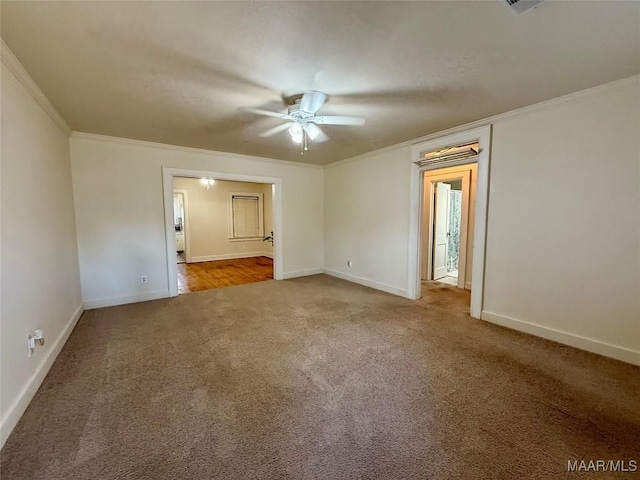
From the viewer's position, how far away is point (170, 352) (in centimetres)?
250

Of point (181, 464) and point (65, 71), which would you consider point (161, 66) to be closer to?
point (65, 71)

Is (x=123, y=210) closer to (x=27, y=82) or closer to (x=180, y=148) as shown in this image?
(x=180, y=148)

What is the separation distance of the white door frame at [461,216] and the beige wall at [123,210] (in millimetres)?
3741

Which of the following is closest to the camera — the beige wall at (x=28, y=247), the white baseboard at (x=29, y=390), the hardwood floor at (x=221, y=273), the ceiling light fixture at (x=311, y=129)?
the white baseboard at (x=29, y=390)

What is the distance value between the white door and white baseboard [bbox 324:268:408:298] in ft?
4.95

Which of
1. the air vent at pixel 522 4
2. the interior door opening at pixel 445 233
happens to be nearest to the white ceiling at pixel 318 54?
the air vent at pixel 522 4

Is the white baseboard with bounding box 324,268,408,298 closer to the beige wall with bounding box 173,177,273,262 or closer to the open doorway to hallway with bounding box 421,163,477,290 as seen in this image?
the open doorway to hallway with bounding box 421,163,477,290

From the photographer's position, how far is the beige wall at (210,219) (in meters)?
7.38

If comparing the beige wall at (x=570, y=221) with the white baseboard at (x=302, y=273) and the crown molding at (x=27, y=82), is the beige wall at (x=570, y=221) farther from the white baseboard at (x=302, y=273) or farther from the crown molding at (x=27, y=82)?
the crown molding at (x=27, y=82)

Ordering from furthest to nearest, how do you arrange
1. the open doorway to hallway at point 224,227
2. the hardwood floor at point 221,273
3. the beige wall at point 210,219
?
the beige wall at point 210,219 → the open doorway to hallway at point 224,227 → the hardwood floor at point 221,273

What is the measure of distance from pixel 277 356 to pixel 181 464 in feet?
3.70

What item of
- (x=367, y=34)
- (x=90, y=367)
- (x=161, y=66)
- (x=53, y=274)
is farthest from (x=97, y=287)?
(x=367, y=34)

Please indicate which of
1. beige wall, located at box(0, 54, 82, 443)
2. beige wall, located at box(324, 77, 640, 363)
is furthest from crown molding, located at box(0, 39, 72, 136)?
beige wall, located at box(324, 77, 640, 363)

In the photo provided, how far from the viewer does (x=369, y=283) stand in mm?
4832
